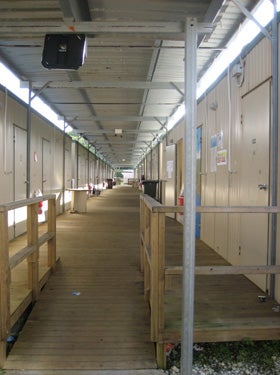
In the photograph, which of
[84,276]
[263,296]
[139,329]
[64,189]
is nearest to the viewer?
[139,329]

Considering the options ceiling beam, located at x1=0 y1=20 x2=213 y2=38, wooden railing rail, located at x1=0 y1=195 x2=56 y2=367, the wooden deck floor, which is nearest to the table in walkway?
the wooden deck floor

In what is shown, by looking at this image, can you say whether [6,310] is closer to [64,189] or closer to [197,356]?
[197,356]

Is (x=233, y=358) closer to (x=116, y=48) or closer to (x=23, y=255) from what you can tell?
(x=23, y=255)

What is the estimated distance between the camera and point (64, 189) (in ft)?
34.3

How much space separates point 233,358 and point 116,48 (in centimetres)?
430

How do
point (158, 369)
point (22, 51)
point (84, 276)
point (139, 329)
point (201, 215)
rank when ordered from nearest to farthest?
point (158, 369)
point (139, 329)
point (84, 276)
point (22, 51)
point (201, 215)

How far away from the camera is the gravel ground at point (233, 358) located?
8.16ft

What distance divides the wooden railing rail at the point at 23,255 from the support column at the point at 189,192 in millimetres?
1427

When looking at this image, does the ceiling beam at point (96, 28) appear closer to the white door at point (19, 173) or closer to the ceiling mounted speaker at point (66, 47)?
the ceiling mounted speaker at point (66, 47)

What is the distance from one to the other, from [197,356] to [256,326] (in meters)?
0.56

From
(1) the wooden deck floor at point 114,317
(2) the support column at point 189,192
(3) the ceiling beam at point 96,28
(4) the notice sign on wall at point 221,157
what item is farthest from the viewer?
(4) the notice sign on wall at point 221,157

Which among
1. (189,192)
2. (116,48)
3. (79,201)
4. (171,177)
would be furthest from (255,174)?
(79,201)

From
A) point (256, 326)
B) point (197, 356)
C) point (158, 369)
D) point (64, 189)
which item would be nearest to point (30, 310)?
point (158, 369)

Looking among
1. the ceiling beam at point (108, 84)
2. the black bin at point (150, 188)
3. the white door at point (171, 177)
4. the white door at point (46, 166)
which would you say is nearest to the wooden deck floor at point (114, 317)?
the ceiling beam at point (108, 84)
